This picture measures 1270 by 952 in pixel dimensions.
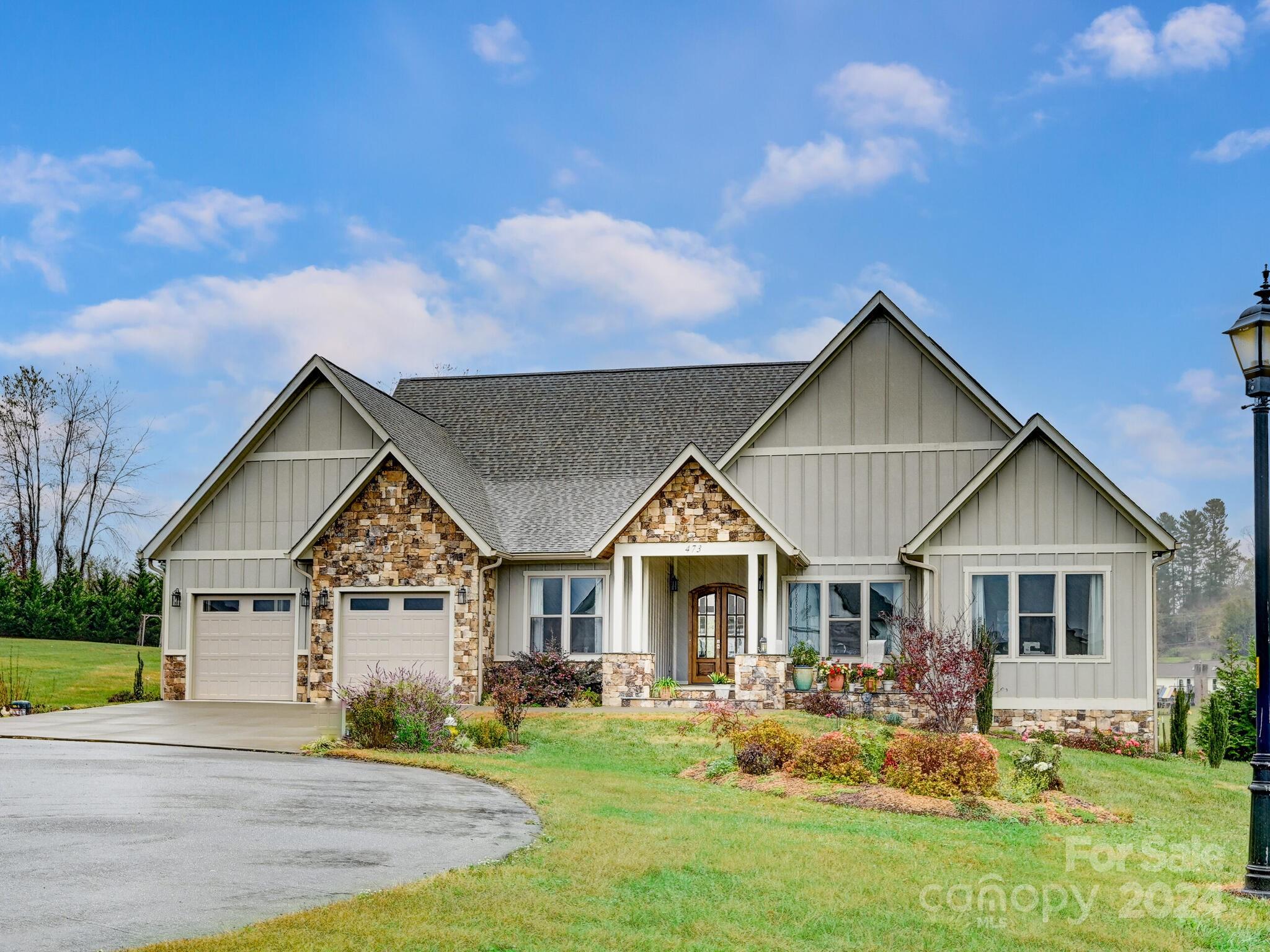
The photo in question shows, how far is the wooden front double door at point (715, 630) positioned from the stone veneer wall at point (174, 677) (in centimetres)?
1005

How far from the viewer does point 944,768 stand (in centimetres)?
1334

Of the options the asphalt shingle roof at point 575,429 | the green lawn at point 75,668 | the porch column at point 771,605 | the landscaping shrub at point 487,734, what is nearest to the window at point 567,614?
the asphalt shingle roof at point 575,429

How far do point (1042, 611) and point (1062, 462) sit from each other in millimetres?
2510

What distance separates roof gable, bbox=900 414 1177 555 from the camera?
20500 mm

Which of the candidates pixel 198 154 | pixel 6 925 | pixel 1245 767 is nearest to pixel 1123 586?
pixel 1245 767

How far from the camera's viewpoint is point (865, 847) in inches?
398

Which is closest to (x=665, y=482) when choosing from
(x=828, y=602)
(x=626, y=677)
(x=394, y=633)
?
(x=626, y=677)

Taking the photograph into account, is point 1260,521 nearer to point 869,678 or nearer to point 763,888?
point 763,888

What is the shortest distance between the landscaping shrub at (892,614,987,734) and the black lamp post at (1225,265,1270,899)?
9349 millimetres

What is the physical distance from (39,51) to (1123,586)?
21322 mm

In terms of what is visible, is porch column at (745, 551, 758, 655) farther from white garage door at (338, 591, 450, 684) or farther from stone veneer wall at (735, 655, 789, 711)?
white garage door at (338, 591, 450, 684)

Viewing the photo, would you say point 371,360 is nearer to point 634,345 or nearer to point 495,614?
point 634,345

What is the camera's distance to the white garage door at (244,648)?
80.8 feet

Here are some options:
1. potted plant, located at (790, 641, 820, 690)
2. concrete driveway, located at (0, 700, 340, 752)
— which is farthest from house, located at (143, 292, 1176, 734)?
concrete driveway, located at (0, 700, 340, 752)
